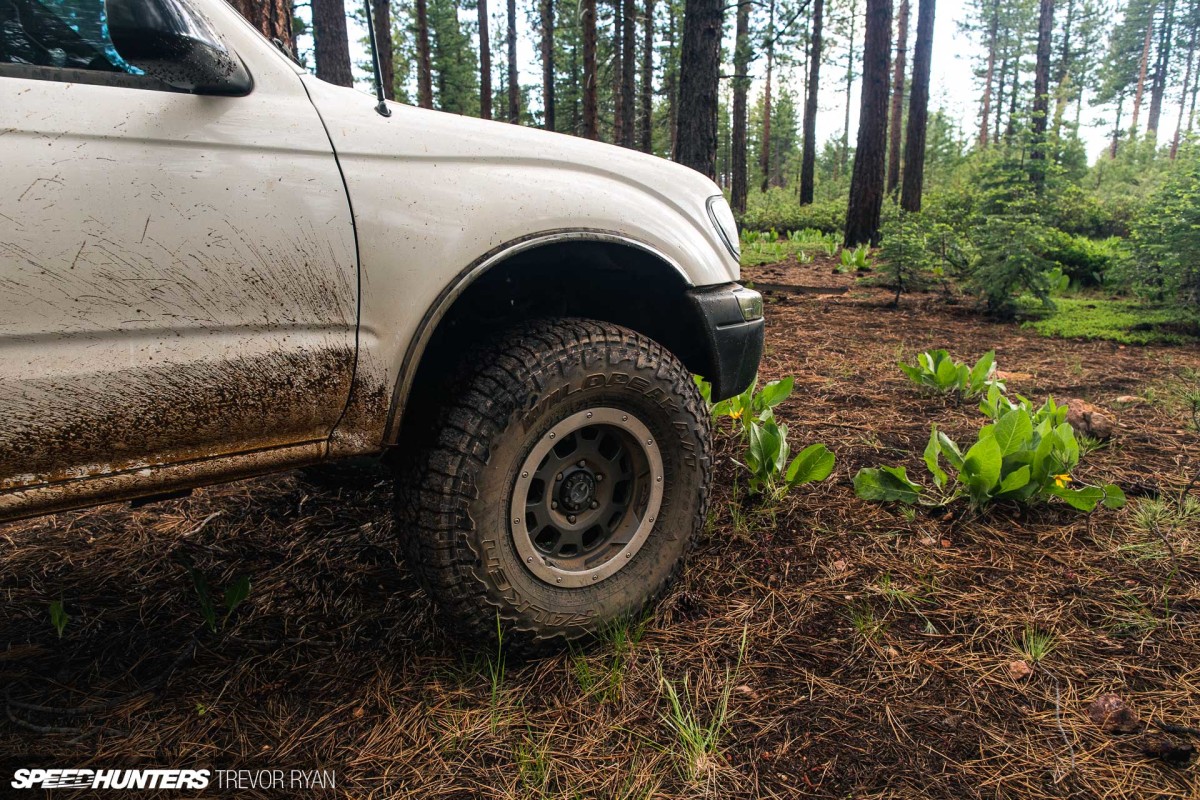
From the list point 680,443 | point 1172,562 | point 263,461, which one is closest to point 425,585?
point 263,461

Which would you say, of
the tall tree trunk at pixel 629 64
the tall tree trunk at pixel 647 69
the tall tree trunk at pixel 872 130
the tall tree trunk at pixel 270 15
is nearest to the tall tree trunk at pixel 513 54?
the tall tree trunk at pixel 647 69

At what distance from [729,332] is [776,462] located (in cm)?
79

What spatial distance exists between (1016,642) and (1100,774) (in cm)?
48

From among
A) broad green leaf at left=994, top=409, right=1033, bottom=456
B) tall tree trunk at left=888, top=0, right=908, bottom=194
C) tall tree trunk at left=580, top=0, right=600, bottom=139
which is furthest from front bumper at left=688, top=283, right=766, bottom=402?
tall tree trunk at left=888, top=0, right=908, bottom=194

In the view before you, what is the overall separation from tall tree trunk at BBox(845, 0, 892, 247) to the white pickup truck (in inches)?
385

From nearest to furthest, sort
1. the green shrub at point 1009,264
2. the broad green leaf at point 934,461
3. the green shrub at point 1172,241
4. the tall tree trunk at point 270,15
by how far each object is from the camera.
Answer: the broad green leaf at point 934,461, the tall tree trunk at point 270,15, the green shrub at point 1172,241, the green shrub at point 1009,264

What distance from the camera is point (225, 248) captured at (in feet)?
4.59

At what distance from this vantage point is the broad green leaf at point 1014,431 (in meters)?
2.50

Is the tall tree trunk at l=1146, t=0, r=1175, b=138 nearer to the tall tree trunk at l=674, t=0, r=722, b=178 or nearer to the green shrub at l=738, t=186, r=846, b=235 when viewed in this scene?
the green shrub at l=738, t=186, r=846, b=235

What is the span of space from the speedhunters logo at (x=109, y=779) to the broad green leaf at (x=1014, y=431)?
8.98ft

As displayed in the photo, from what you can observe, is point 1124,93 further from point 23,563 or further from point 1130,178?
point 23,563

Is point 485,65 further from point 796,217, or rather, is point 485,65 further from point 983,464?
point 983,464

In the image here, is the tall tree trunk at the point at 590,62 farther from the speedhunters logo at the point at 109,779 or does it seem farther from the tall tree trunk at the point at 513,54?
the speedhunters logo at the point at 109,779

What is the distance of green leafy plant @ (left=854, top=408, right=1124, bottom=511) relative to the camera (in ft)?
8.13
